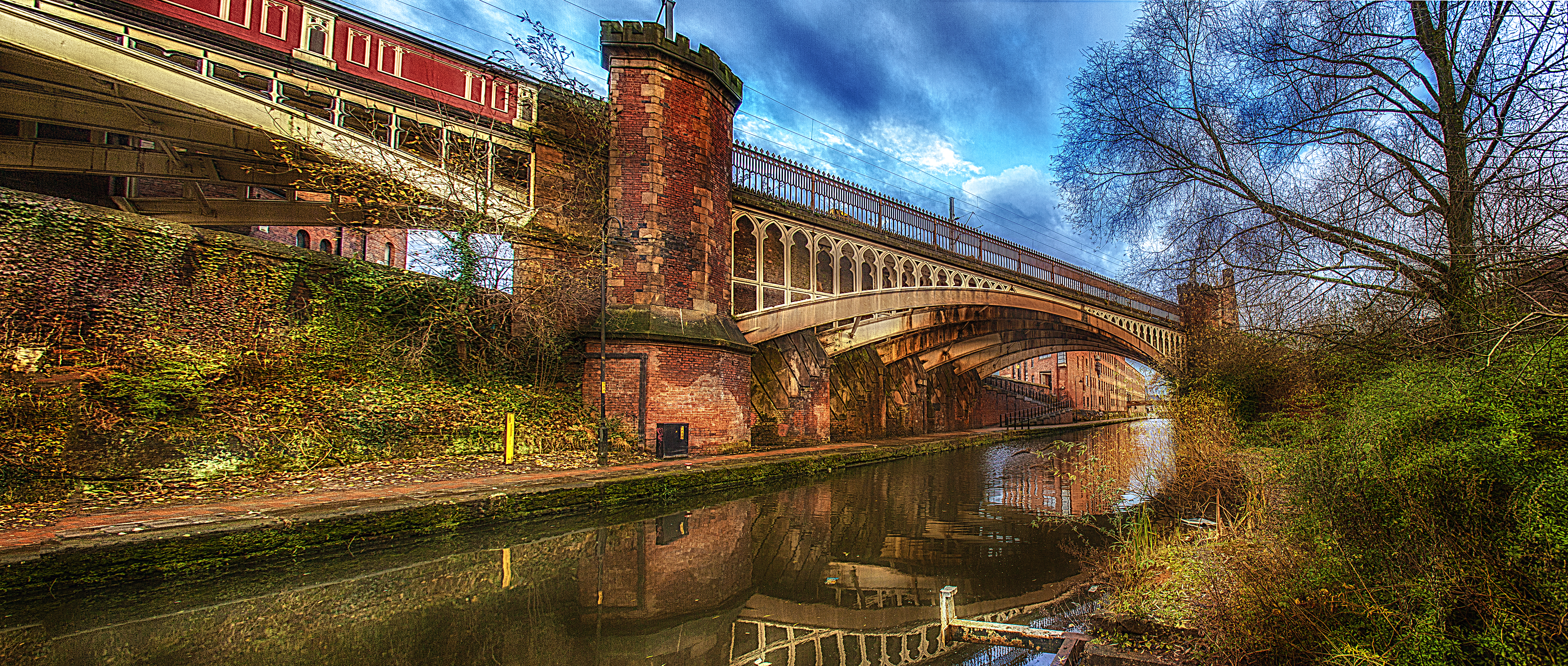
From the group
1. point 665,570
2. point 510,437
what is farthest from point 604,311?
point 665,570

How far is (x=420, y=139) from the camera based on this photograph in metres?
11.4

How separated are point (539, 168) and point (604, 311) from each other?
351cm

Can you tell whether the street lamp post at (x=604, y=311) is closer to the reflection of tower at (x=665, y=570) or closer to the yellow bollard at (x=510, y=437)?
the yellow bollard at (x=510, y=437)

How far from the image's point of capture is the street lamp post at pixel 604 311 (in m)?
10.4

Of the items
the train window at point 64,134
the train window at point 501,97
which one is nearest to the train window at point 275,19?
the train window at point 501,97

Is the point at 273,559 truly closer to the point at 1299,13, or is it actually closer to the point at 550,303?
the point at 550,303

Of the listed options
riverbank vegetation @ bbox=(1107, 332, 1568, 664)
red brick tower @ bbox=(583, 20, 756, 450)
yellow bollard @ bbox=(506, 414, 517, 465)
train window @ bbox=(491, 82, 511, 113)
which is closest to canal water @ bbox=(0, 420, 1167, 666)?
riverbank vegetation @ bbox=(1107, 332, 1568, 664)

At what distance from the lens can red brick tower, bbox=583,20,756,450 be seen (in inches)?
460

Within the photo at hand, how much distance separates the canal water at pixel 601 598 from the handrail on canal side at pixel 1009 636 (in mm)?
141

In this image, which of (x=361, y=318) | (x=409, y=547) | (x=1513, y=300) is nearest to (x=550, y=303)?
(x=361, y=318)

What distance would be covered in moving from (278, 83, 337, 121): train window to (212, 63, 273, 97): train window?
0.17 m

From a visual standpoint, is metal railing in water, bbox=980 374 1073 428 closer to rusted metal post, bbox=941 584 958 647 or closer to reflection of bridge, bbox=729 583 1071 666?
reflection of bridge, bbox=729 583 1071 666

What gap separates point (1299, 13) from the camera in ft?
16.5

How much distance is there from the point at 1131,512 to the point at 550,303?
9.09 metres
